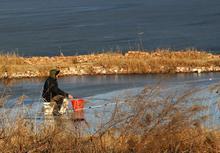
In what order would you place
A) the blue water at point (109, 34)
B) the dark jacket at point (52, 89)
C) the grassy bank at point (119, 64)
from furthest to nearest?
1. the blue water at point (109, 34)
2. the grassy bank at point (119, 64)
3. the dark jacket at point (52, 89)

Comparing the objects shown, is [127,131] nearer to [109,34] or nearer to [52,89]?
[52,89]

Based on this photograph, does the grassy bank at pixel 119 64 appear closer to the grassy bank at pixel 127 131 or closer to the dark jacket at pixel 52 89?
the dark jacket at pixel 52 89

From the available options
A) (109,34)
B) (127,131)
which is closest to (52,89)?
(127,131)

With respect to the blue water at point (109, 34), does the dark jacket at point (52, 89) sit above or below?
below

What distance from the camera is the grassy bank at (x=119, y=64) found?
95.5ft

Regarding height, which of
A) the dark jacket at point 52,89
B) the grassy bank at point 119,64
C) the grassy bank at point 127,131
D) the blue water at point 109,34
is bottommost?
the grassy bank at point 127,131

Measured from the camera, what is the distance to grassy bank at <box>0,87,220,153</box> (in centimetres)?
805

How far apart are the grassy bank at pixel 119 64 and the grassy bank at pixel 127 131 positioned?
19.7 metres

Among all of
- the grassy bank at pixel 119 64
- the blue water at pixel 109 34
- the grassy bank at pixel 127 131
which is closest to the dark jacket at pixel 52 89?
the grassy bank at pixel 127 131

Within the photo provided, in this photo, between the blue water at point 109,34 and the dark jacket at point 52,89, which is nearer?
the dark jacket at point 52,89

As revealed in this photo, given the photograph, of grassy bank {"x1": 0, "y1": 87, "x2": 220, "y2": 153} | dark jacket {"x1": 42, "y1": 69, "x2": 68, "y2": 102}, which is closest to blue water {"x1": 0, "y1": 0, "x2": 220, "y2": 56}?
dark jacket {"x1": 42, "y1": 69, "x2": 68, "y2": 102}

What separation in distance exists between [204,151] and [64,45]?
41357 mm

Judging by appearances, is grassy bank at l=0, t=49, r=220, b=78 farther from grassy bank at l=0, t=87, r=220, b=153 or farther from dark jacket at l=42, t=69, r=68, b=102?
grassy bank at l=0, t=87, r=220, b=153

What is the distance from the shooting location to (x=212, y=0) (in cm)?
11481
